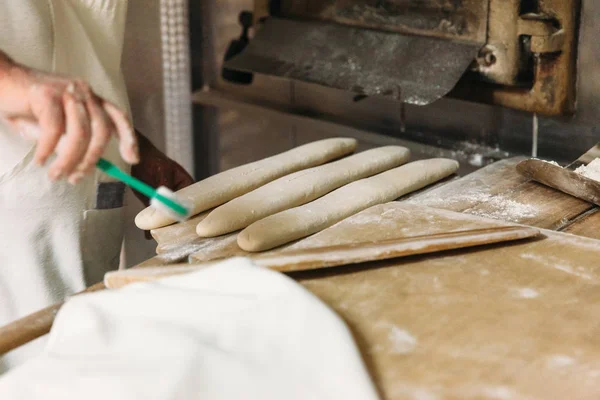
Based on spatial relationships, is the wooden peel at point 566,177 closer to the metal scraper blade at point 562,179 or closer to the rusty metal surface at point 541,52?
the metal scraper blade at point 562,179

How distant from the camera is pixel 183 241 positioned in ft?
5.36

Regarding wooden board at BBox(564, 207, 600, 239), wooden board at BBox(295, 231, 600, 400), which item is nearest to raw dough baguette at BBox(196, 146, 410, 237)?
wooden board at BBox(295, 231, 600, 400)

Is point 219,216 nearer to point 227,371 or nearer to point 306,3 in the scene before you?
point 227,371

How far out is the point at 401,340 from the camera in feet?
3.73

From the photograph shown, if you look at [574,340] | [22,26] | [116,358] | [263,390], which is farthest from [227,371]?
[22,26]

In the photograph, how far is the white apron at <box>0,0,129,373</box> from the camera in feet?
6.16

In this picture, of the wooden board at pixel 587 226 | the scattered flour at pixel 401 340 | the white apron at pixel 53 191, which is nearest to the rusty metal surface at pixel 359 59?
A: the wooden board at pixel 587 226

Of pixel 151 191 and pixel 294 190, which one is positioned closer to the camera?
pixel 151 191

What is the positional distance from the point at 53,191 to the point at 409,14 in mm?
1350

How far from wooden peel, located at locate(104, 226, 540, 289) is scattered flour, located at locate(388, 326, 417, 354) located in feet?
0.73

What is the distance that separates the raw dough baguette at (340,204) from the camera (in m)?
1.57

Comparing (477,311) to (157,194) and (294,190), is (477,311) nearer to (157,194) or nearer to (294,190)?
(157,194)

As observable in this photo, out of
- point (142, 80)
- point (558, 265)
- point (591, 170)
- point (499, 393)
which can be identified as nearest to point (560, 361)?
point (499, 393)

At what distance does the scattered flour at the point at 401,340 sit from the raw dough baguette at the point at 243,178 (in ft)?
2.21
